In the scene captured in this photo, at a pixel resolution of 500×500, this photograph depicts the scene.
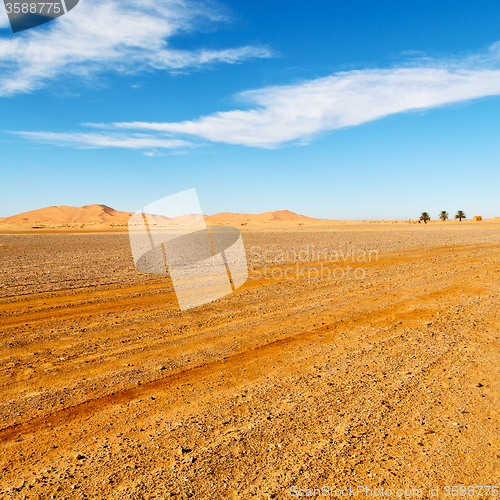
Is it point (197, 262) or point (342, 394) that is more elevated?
point (197, 262)

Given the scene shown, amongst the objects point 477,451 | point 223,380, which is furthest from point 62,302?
point 477,451

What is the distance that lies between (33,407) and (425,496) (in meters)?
4.41

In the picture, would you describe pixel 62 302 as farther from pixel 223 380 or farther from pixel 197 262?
pixel 197 262

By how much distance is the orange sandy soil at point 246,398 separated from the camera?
10.5 feet

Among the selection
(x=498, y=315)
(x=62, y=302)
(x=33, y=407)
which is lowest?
(x=498, y=315)

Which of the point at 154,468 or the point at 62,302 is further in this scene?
the point at 62,302

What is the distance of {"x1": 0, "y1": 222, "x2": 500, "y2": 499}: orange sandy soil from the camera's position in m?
3.20

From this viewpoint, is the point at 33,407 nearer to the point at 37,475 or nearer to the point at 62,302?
Result: the point at 37,475

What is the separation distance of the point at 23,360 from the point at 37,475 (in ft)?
10.4

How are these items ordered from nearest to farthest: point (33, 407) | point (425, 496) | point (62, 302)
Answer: point (425, 496), point (33, 407), point (62, 302)

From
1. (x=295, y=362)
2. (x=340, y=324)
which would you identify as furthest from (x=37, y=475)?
(x=340, y=324)

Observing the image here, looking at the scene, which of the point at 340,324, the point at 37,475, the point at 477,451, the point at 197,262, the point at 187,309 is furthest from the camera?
the point at 197,262

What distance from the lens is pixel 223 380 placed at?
16.7 feet

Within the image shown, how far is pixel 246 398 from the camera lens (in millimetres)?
4551
